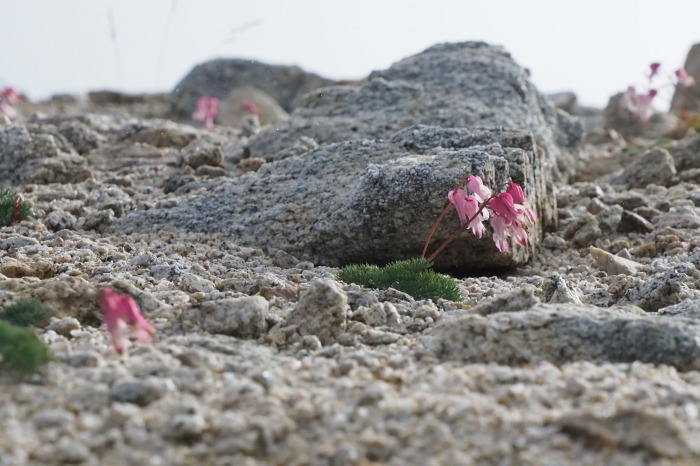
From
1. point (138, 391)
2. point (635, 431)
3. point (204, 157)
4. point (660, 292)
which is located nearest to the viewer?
point (635, 431)

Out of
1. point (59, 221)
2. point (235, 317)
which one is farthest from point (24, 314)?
point (59, 221)

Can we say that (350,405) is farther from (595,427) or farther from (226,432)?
(595,427)

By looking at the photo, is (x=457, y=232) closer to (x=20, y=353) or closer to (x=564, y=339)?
(x=564, y=339)

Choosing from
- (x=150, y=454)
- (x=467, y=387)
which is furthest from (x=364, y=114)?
(x=150, y=454)

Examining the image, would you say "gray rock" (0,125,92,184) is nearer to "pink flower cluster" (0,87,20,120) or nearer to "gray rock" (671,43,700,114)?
"pink flower cluster" (0,87,20,120)

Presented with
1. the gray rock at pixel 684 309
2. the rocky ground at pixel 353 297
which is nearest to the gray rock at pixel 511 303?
the rocky ground at pixel 353 297
